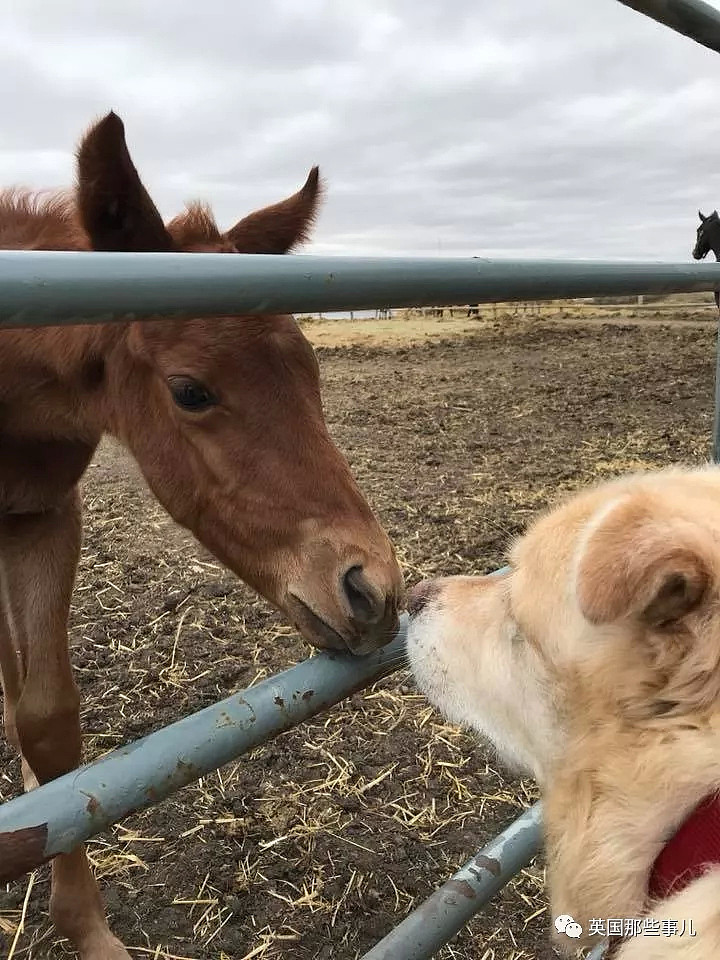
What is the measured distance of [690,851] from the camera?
1.05 meters

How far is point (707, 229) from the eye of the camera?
12.9 m

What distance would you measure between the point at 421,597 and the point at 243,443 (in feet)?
1.96

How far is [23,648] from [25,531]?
0.44m

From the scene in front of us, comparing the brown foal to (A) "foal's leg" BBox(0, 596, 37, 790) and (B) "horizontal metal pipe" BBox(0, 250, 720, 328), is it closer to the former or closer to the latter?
(A) "foal's leg" BBox(0, 596, 37, 790)

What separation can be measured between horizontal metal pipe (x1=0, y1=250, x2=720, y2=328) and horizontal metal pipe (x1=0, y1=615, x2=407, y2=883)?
0.56 meters

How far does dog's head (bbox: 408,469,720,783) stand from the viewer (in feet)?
3.36

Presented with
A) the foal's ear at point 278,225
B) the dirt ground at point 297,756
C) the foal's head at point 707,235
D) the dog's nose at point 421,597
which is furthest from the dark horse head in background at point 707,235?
the dog's nose at point 421,597

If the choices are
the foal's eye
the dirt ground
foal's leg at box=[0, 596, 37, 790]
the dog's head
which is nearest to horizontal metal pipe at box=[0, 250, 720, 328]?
the dog's head

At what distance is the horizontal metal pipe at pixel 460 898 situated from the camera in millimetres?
1589

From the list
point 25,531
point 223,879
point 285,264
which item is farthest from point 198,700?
point 285,264

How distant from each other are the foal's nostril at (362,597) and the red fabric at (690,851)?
0.70 meters

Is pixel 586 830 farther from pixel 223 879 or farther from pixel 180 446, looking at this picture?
pixel 223 879

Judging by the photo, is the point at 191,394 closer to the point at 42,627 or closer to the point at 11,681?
the point at 42,627

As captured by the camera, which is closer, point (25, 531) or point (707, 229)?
point (25, 531)
